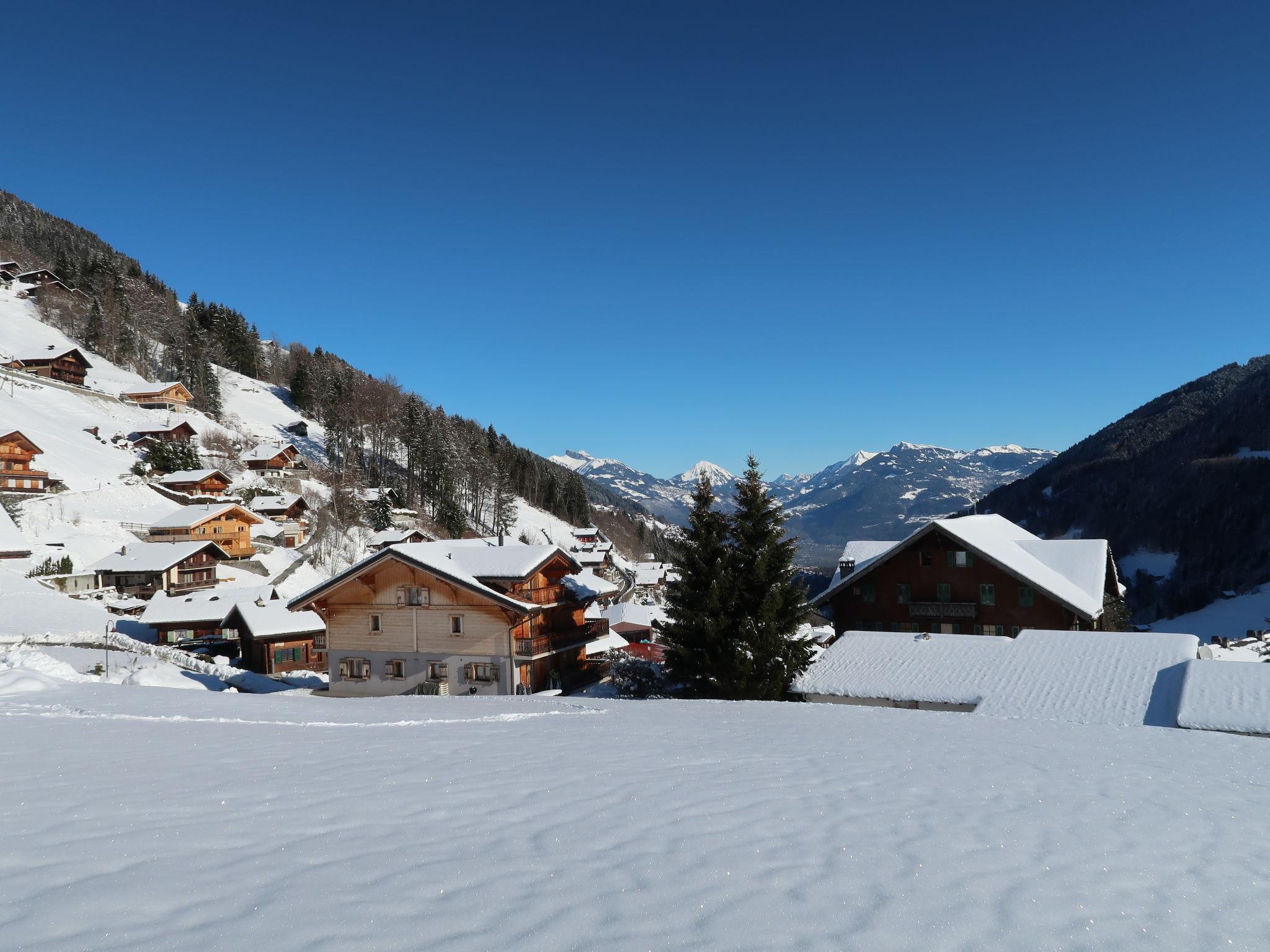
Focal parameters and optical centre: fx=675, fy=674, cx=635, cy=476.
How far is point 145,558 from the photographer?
184 ft

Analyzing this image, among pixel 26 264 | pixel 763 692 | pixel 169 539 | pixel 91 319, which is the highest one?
pixel 26 264

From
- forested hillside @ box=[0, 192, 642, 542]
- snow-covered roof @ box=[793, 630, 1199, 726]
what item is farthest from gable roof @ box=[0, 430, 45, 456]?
snow-covered roof @ box=[793, 630, 1199, 726]

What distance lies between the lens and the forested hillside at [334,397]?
316ft

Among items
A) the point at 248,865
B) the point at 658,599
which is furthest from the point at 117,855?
the point at 658,599

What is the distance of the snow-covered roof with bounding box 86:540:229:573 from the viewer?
55094 millimetres

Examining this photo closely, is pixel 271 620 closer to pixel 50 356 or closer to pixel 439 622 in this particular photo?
pixel 439 622

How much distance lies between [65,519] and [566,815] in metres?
74.0

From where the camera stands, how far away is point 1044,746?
1015 cm

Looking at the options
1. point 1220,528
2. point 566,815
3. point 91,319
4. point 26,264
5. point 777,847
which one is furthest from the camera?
point 26,264

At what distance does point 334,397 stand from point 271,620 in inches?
2971

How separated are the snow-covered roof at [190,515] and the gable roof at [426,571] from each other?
36813 mm

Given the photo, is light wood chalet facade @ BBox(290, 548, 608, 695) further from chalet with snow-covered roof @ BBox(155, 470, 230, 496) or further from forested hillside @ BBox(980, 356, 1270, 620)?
forested hillside @ BBox(980, 356, 1270, 620)

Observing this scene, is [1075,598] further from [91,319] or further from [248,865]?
[91,319]

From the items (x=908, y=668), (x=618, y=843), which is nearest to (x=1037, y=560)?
(x=908, y=668)
